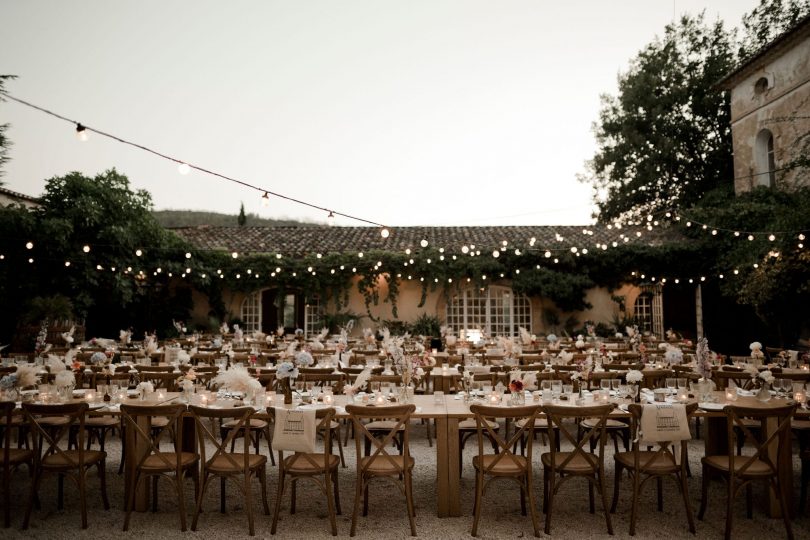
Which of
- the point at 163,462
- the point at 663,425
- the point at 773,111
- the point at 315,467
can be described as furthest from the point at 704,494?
the point at 773,111

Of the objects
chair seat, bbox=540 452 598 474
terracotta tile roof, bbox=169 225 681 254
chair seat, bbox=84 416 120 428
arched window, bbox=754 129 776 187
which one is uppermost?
arched window, bbox=754 129 776 187

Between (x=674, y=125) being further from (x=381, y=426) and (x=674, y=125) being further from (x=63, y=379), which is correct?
(x=63, y=379)

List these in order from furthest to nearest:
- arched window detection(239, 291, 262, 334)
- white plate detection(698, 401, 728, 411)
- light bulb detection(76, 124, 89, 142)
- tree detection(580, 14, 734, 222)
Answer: tree detection(580, 14, 734, 222), arched window detection(239, 291, 262, 334), light bulb detection(76, 124, 89, 142), white plate detection(698, 401, 728, 411)

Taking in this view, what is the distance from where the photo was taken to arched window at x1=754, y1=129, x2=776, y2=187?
55.3 feet

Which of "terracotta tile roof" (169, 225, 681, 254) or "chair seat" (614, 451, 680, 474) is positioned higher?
"terracotta tile roof" (169, 225, 681, 254)

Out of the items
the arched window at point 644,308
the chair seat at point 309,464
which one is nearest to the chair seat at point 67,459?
the chair seat at point 309,464

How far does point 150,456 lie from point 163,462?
25 centimetres

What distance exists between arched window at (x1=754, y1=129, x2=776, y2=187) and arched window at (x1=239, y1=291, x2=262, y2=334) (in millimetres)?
15386

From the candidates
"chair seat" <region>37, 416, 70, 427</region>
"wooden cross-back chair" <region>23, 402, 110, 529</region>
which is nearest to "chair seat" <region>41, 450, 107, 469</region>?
"wooden cross-back chair" <region>23, 402, 110, 529</region>

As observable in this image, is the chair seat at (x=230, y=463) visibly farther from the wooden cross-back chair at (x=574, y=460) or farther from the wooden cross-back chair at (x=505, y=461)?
the wooden cross-back chair at (x=574, y=460)

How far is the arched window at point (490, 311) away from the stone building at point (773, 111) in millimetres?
7513

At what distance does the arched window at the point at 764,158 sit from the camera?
A: 55.3 feet

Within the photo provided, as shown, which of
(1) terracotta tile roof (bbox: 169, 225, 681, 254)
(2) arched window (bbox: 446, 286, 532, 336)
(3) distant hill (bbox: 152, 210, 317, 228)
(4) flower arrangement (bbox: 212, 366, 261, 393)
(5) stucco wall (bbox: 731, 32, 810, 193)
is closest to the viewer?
(4) flower arrangement (bbox: 212, 366, 261, 393)

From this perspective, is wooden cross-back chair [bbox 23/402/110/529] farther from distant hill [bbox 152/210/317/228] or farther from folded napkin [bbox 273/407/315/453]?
distant hill [bbox 152/210/317/228]
